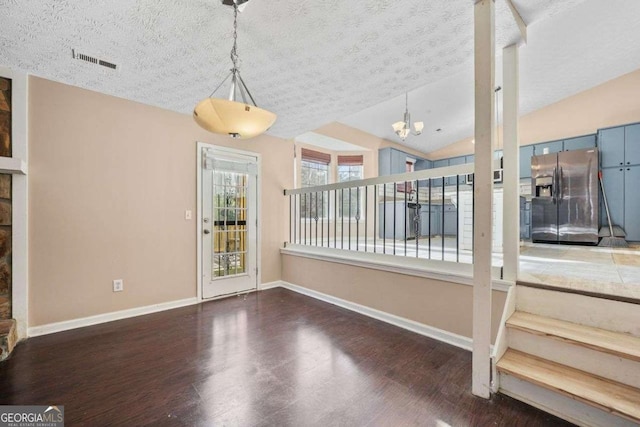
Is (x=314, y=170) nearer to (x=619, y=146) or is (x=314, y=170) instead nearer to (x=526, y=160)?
(x=526, y=160)

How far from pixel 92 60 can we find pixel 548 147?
7515 mm

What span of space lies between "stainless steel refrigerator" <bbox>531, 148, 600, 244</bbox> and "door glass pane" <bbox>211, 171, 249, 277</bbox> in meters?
5.58

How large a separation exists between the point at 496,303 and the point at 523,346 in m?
0.38

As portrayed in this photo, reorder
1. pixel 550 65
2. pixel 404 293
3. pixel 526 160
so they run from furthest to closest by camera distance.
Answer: pixel 526 160, pixel 550 65, pixel 404 293

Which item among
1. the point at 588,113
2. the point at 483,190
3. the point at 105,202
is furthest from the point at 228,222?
the point at 588,113

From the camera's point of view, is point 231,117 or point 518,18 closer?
point 231,117

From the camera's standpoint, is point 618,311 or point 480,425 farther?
point 618,311

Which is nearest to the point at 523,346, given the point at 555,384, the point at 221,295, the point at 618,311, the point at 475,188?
the point at 555,384

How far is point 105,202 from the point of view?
298 cm

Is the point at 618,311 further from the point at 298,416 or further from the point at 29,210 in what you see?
the point at 29,210

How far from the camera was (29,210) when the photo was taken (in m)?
2.56

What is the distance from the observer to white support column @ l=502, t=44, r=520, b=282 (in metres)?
2.10

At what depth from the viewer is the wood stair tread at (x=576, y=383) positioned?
4.43 feet

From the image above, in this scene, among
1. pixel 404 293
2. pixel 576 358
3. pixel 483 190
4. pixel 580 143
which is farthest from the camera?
pixel 580 143
